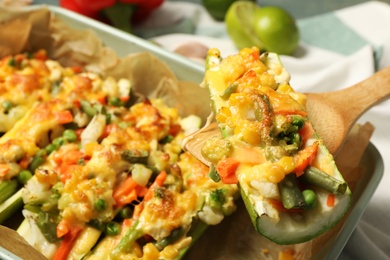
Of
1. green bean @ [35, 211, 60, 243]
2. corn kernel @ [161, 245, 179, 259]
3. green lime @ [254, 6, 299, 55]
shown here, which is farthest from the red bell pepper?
corn kernel @ [161, 245, 179, 259]

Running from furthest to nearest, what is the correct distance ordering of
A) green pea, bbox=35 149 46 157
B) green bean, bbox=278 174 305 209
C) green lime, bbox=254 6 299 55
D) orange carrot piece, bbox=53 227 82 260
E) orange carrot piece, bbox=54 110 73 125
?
green lime, bbox=254 6 299 55
orange carrot piece, bbox=54 110 73 125
green pea, bbox=35 149 46 157
orange carrot piece, bbox=53 227 82 260
green bean, bbox=278 174 305 209

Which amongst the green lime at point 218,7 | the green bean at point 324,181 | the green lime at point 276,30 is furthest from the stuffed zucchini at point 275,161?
A: the green lime at point 218,7

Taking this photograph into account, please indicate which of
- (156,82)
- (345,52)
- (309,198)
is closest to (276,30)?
(345,52)

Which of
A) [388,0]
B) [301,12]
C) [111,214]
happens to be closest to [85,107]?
[111,214]

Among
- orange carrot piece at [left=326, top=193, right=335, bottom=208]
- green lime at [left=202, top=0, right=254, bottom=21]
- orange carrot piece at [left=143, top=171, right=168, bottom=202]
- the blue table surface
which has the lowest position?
the blue table surface

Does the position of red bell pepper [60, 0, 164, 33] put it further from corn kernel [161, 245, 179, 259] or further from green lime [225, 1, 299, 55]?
corn kernel [161, 245, 179, 259]

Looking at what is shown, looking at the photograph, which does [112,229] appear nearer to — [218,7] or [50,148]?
[50,148]

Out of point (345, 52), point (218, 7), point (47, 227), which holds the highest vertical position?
point (47, 227)
